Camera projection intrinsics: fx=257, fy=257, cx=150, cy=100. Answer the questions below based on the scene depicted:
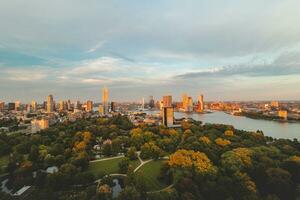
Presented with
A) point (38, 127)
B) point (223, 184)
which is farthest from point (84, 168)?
point (38, 127)

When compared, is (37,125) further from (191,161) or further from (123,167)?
(191,161)

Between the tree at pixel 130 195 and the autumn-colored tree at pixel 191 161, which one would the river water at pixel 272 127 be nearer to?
the autumn-colored tree at pixel 191 161

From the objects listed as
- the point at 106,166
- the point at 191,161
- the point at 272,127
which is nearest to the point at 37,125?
the point at 106,166

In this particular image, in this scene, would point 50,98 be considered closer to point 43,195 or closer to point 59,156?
point 59,156

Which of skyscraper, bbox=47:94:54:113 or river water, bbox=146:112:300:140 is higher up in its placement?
skyscraper, bbox=47:94:54:113

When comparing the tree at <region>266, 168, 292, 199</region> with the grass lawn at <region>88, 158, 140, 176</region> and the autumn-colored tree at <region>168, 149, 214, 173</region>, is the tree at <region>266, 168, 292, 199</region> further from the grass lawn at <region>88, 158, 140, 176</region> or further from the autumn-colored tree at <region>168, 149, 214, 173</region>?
the grass lawn at <region>88, 158, 140, 176</region>

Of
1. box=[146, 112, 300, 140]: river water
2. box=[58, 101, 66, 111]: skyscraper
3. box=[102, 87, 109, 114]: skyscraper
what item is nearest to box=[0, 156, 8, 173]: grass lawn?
box=[146, 112, 300, 140]: river water
